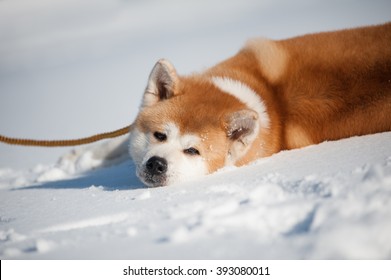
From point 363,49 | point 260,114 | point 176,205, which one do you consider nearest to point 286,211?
point 176,205

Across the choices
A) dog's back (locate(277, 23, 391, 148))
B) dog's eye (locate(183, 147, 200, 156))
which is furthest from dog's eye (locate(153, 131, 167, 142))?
dog's back (locate(277, 23, 391, 148))

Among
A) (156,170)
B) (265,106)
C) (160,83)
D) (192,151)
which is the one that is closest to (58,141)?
(160,83)

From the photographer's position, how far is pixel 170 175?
9.59 ft

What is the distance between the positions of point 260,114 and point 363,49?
1101mm

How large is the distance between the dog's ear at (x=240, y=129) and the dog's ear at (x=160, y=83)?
63 cm

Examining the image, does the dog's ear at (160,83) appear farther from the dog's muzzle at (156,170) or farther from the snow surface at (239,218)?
the snow surface at (239,218)

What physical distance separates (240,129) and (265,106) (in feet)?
1.33

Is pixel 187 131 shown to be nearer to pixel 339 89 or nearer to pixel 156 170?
pixel 156 170

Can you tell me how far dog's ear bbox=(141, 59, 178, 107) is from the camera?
3387mm

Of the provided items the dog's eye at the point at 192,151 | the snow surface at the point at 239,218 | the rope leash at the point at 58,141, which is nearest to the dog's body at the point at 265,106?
the dog's eye at the point at 192,151

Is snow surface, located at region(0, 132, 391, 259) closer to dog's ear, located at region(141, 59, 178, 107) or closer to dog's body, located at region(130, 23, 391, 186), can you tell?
dog's body, located at region(130, 23, 391, 186)

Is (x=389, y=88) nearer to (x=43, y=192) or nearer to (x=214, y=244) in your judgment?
(x=214, y=244)

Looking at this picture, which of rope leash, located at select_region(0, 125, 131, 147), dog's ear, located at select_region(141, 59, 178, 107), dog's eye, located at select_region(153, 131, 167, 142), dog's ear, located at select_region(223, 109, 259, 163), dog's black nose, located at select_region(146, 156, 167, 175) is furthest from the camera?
rope leash, located at select_region(0, 125, 131, 147)

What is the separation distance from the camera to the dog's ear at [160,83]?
3387 mm
